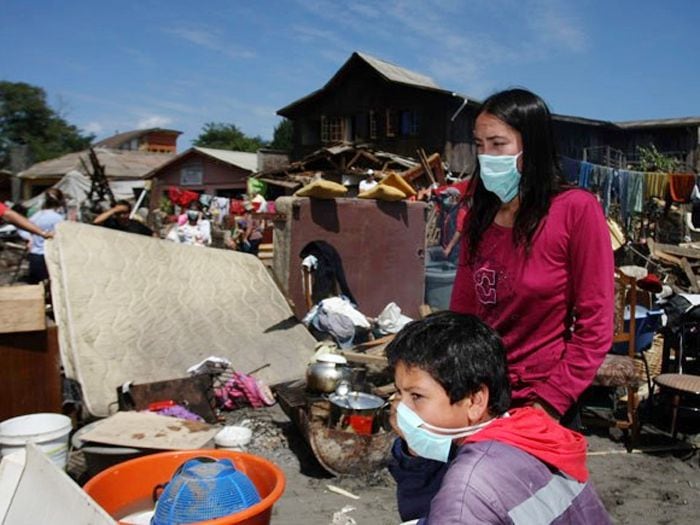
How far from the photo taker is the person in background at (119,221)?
8.55m

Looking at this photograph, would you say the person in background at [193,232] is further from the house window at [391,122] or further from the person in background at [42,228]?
the house window at [391,122]

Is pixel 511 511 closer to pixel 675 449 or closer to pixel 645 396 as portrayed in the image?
pixel 675 449

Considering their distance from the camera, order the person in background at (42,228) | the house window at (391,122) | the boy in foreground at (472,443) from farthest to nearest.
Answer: the house window at (391,122), the person in background at (42,228), the boy in foreground at (472,443)

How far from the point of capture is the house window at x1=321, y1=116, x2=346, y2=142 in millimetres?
23906

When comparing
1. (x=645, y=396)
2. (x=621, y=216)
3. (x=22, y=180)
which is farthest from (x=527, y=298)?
(x=22, y=180)

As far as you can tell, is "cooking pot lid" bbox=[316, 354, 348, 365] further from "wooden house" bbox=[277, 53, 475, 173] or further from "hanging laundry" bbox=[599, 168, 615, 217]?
"wooden house" bbox=[277, 53, 475, 173]

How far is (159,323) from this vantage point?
246 inches

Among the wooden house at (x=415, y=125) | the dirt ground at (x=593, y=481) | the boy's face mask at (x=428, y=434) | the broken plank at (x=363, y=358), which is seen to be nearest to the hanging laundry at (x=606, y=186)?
the wooden house at (x=415, y=125)

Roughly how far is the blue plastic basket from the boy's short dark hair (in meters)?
0.83

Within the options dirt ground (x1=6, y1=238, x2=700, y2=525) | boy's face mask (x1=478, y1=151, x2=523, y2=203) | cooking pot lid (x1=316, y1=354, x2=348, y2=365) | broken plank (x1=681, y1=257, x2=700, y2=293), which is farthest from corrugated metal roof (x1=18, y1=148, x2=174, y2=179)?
boy's face mask (x1=478, y1=151, x2=523, y2=203)

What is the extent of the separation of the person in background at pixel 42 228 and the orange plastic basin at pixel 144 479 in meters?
5.50

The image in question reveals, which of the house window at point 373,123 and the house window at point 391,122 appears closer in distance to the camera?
the house window at point 391,122

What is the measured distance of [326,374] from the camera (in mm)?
4895

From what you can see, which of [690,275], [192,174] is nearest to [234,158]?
[192,174]
